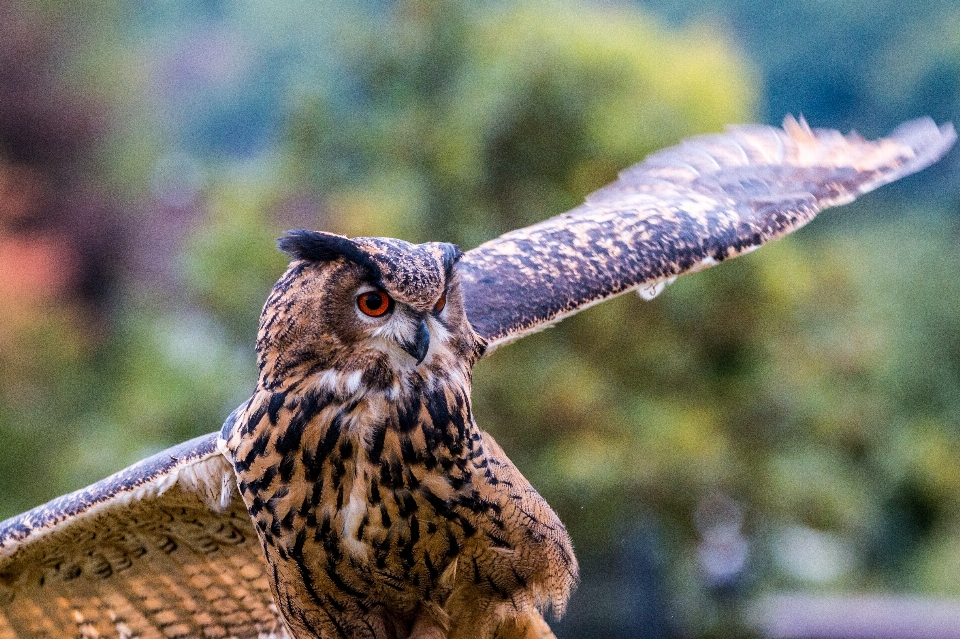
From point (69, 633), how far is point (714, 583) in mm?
3707

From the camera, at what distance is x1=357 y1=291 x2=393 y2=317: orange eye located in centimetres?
165

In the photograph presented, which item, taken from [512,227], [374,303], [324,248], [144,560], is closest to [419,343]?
[374,303]

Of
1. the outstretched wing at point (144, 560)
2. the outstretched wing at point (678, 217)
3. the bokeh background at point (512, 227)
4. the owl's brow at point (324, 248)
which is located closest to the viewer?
the owl's brow at point (324, 248)

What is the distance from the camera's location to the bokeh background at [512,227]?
4879 millimetres

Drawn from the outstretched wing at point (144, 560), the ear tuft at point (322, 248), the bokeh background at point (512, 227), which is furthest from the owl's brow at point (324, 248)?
the bokeh background at point (512, 227)

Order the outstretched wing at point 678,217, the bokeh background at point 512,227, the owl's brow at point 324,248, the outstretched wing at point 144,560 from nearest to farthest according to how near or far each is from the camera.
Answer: the owl's brow at point 324,248 < the outstretched wing at point 144,560 < the outstretched wing at point 678,217 < the bokeh background at point 512,227

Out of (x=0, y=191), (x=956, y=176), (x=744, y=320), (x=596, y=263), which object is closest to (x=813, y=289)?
(x=744, y=320)

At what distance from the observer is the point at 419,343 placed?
1665 millimetres

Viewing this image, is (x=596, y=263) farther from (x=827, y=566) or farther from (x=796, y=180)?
(x=827, y=566)

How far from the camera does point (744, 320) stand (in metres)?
5.04

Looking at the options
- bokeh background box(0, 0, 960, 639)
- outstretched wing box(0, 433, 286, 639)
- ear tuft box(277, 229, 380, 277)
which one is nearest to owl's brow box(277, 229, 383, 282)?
ear tuft box(277, 229, 380, 277)

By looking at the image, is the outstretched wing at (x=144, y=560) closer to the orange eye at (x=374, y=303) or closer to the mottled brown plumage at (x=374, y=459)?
the mottled brown plumage at (x=374, y=459)

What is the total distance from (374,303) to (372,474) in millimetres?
293

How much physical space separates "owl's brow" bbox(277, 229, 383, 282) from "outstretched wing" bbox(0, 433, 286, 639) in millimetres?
596
